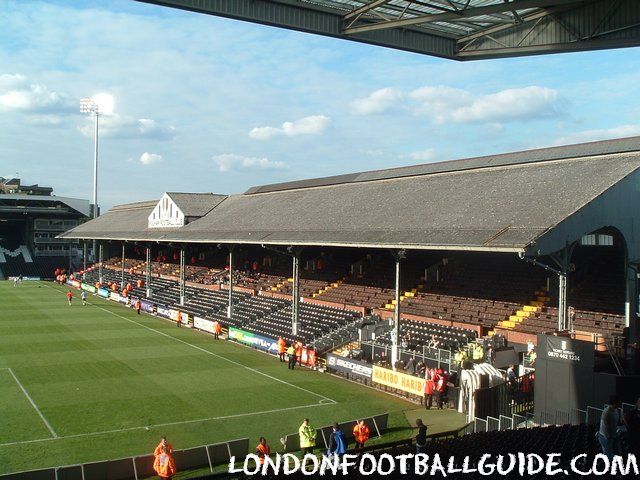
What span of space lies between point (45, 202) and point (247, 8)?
8613cm

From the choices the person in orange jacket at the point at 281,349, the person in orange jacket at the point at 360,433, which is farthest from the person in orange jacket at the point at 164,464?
the person in orange jacket at the point at 281,349

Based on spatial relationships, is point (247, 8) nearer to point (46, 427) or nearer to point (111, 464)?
point (111, 464)

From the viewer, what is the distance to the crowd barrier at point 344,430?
17719 mm

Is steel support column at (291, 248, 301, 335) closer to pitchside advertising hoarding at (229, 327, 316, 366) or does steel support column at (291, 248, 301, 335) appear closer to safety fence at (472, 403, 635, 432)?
pitchside advertising hoarding at (229, 327, 316, 366)

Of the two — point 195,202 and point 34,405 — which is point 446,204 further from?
point 195,202

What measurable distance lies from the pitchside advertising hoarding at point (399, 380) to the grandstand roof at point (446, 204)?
495cm

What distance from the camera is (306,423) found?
650 inches

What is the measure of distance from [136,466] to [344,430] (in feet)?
19.1

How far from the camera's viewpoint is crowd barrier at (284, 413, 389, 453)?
58.1 feet

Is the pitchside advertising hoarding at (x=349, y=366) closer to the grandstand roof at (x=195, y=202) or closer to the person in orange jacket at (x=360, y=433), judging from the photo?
the person in orange jacket at (x=360, y=433)

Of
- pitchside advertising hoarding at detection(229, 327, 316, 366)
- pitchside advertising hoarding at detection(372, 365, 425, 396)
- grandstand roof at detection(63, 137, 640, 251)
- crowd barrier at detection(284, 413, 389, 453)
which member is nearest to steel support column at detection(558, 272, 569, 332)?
grandstand roof at detection(63, 137, 640, 251)

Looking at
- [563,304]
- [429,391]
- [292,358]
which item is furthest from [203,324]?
[563,304]

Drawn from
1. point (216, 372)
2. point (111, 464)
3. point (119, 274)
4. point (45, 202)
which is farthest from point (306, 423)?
point (45, 202)

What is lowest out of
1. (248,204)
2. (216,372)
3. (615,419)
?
(216,372)
